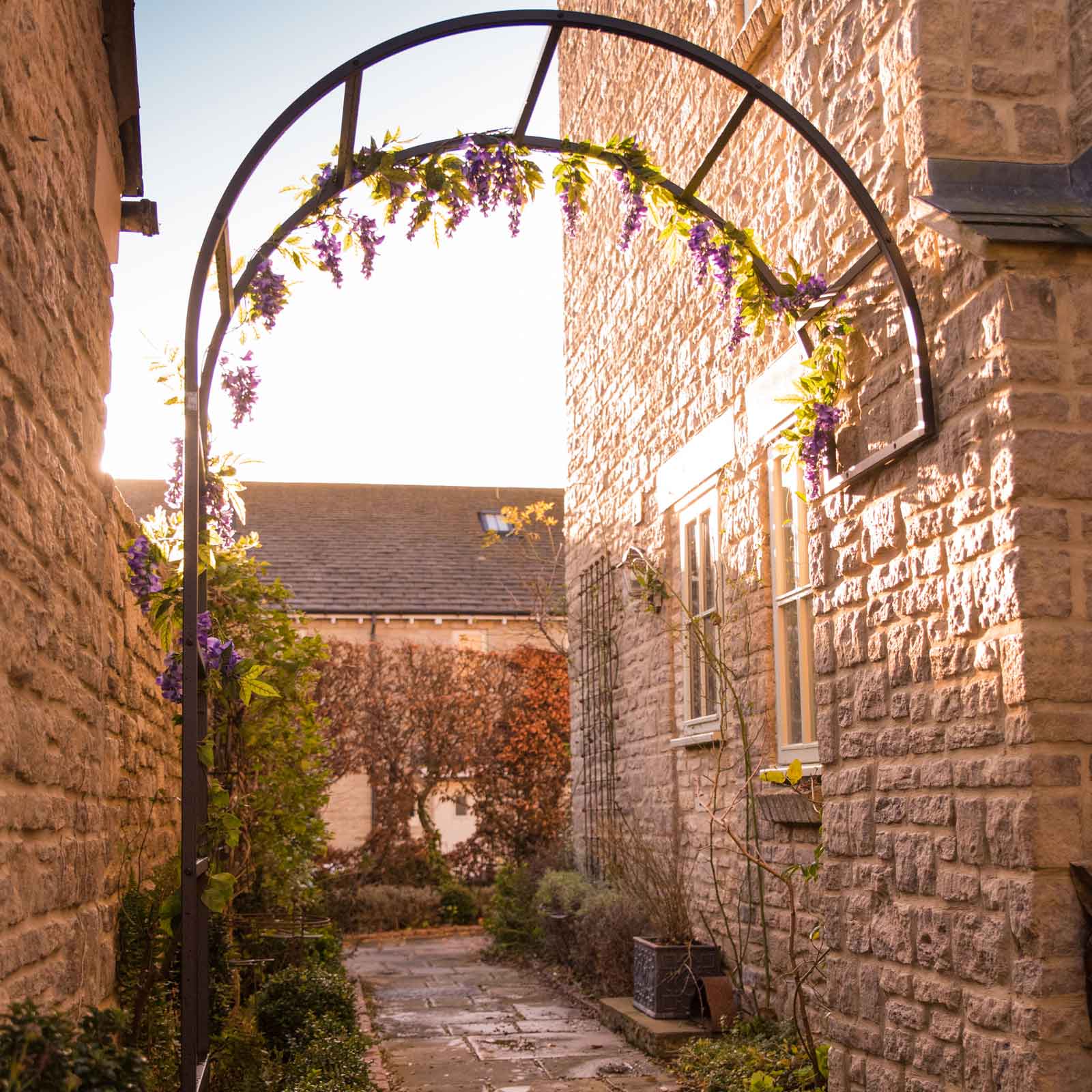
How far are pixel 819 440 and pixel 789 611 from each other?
2057 millimetres

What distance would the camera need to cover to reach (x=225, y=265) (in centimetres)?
479

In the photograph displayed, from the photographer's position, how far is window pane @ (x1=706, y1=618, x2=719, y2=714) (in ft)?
24.5

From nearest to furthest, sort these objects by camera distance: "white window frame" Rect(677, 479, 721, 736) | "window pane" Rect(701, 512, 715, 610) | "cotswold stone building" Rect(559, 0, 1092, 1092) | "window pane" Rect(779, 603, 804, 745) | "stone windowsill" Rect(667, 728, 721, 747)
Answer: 1. "cotswold stone building" Rect(559, 0, 1092, 1092)
2. "window pane" Rect(779, 603, 804, 745)
3. "stone windowsill" Rect(667, 728, 721, 747)
4. "white window frame" Rect(677, 479, 721, 736)
5. "window pane" Rect(701, 512, 715, 610)

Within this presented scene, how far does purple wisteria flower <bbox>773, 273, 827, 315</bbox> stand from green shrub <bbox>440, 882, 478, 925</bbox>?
421 inches

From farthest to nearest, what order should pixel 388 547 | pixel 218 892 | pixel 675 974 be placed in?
pixel 388 547 → pixel 675 974 → pixel 218 892

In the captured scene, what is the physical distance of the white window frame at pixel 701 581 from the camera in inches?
292

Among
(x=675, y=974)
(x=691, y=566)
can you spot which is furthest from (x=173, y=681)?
(x=691, y=566)

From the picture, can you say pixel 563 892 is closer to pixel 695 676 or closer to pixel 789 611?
pixel 695 676

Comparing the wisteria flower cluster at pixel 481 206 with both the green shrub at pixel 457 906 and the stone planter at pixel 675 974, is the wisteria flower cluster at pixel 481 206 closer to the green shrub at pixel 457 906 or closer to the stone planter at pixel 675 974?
the stone planter at pixel 675 974

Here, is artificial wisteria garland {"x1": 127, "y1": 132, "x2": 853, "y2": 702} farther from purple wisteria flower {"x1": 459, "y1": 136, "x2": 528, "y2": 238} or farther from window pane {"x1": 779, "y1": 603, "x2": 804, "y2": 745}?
window pane {"x1": 779, "y1": 603, "x2": 804, "y2": 745}

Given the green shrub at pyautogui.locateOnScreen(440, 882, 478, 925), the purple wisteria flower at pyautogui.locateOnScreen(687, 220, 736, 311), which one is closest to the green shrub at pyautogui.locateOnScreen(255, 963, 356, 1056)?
the purple wisteria flower at pyautogui.locateOnScreen(687, 220, 736, 311)

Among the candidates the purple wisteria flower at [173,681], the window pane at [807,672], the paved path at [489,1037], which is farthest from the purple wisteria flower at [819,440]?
the paved path at [489,1037]

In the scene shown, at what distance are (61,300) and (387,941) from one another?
33.5 feet

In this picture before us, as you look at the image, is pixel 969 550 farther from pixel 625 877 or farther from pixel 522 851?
pixel 522 851
